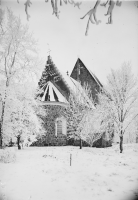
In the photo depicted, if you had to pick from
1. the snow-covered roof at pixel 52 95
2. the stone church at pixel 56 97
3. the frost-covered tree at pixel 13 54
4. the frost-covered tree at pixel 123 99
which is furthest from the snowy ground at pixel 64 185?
the snow-covered roof at pixel 52 95

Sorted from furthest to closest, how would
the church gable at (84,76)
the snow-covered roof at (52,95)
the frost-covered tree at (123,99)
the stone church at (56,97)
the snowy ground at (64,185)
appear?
1. the church gable at (84,76)
2. the snow-covered roof at (52,95)
3. the stone church at (56,97)
4. the frost-covered tree at (123,99)
5. the snowy ground at (64,185)

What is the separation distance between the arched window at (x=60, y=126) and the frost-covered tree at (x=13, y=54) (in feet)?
27.8

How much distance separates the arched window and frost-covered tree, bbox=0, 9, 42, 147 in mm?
8472

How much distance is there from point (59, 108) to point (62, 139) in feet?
12.1

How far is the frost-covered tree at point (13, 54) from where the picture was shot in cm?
A: 725

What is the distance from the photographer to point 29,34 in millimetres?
7953

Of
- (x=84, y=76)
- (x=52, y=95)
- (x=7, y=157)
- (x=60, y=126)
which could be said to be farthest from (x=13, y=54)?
(x=84, y=76)

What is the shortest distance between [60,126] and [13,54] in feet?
33.8

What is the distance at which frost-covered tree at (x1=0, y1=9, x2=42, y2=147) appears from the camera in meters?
7.25

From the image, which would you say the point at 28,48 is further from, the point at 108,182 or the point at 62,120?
the point at 62,120

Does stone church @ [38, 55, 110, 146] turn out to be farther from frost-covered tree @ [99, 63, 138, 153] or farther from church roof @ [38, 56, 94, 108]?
frost-covered tree @ [99, 63, 138, 153]

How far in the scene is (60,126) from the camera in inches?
635

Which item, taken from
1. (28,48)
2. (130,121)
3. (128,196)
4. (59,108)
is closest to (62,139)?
(59,108)

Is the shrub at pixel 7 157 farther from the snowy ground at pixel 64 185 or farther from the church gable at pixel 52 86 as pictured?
the church gable at pixel 52 86
